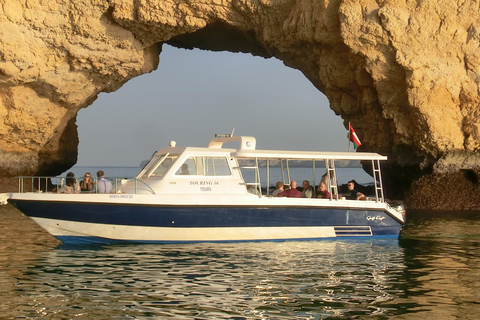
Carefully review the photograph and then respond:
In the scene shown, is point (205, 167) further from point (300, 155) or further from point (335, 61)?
point (335, 61)

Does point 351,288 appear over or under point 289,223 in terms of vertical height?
under

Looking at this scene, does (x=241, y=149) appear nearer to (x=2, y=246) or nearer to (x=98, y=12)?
(x=2, y=246)

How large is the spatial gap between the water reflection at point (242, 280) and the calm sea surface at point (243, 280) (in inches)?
0.6

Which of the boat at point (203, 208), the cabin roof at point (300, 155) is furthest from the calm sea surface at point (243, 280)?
the cabin roof at point (300, 155)

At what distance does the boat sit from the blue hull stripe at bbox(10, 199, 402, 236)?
2 centimetres

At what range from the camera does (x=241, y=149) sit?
13.5m

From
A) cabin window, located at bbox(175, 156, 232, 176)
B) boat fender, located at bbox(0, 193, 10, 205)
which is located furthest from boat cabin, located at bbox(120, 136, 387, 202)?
boat fender, located at bbox(0, 193, 10, 205)

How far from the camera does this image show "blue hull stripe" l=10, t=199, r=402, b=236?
12.1 m

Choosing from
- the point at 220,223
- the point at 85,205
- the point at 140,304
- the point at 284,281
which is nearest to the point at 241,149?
the point at 220,223

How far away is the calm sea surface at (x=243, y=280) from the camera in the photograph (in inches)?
306

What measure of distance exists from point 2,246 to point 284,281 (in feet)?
21.3

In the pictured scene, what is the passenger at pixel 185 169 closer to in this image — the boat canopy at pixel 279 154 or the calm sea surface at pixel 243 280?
the boat canopy at pixel 279 154

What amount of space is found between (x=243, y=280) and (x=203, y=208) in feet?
10.9

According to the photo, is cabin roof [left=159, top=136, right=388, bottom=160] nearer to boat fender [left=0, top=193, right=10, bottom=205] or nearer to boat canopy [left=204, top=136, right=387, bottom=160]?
boat canopy [left=204, top=136, right=387, bottom=160]
